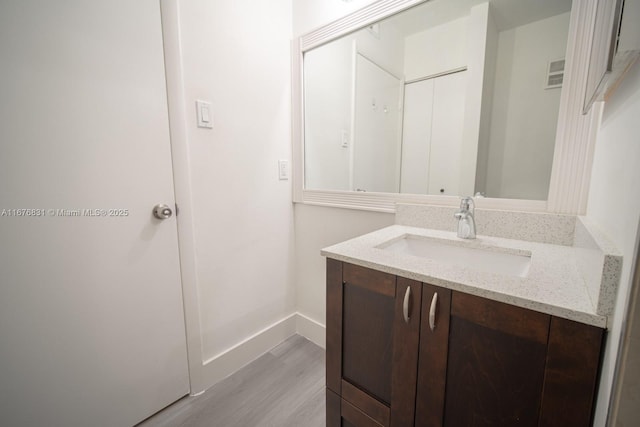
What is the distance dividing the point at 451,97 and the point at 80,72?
4.93 ft

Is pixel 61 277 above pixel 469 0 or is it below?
below

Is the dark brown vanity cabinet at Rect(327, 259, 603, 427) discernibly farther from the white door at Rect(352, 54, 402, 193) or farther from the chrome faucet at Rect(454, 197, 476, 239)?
the white door at Rect(352, 54, 402, 193)

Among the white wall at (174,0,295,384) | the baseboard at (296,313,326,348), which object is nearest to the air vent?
the white wall at (174,0,295,384)

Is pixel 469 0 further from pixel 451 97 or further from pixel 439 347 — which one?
pixel 439 347

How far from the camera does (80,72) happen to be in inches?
35.6

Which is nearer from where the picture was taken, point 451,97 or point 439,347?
point 439,347

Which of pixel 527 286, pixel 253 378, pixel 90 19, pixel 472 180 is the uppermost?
pixel 90 19

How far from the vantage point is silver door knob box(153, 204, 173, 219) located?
43.9 inches

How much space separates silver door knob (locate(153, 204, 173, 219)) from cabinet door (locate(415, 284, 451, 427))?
3.50ft

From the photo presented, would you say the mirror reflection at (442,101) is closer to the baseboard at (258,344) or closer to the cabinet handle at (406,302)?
the cabinet handle at (406,302)

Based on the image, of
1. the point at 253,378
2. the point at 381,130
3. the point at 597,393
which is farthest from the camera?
the point at 381,130

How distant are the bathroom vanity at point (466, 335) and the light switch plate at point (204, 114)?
2.91 ft

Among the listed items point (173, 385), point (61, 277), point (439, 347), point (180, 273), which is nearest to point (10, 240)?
point (61, 277)

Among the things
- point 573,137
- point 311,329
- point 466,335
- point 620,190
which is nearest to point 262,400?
point 311,329
